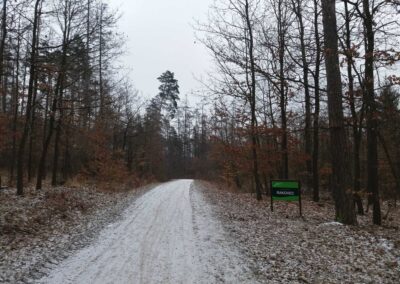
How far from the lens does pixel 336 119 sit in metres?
12.4

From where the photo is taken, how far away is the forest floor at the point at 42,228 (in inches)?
324

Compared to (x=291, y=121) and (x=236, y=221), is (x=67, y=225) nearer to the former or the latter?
(x=236, y=221)

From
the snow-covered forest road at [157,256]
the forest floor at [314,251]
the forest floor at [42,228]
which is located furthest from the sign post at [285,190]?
the forest floor at [42,228]

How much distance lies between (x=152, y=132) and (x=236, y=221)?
1513 inches

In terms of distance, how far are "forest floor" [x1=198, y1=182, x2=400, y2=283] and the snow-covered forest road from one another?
0.54 meters

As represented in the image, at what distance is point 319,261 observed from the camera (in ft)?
28.2

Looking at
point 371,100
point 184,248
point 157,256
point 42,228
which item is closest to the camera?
point 157,256

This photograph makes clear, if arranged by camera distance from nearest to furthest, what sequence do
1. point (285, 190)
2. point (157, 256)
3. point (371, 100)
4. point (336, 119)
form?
1. point (157, 256)
2. point (371, 100)
3. point (336, 119)
4. point (285, 190)

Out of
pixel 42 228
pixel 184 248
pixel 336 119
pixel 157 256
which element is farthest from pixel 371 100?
pixel 42 228

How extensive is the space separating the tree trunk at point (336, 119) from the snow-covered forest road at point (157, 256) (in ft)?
13.0

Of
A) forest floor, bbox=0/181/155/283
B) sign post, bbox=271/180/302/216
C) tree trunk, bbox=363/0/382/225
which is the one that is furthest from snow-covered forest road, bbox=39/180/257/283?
tree trunk, bbox=363/0/382/225

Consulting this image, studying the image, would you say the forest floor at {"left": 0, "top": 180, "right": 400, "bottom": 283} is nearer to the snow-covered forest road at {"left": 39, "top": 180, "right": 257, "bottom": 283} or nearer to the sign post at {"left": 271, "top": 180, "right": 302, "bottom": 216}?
the snow-covered forest road at {"left": 39, "top": 180, "right": 257, "bottom": 283}

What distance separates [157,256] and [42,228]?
4828 mm

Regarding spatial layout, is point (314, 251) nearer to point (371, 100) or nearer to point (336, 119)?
point (336, 119)
